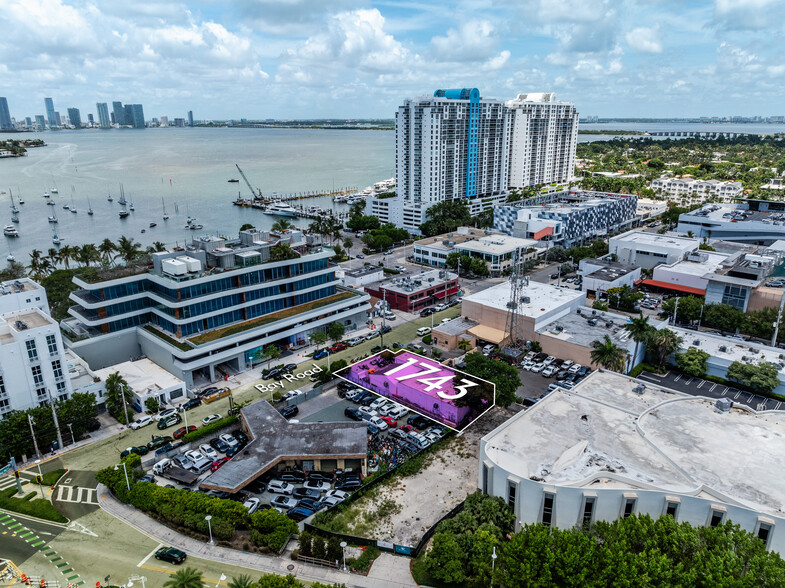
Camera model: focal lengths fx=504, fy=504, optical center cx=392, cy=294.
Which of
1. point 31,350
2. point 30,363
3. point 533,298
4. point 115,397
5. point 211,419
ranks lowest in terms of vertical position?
point 211,419

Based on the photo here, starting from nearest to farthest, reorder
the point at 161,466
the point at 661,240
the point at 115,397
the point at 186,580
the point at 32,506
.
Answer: the point at 186,580 < the point at 32,506 < the point at 161,466 < the point at 115,397 < the point at 661,240

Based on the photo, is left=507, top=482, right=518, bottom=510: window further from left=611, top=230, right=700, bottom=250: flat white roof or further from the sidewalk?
left=611, top=230, right=700, bottom=250: flat white roof

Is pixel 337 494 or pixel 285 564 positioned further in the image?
pixel 337 494

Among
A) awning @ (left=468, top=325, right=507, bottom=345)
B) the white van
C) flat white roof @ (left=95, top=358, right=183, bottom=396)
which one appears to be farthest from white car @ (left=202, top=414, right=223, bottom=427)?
awning @ (left=468, top=325, right=507, bottom=345)

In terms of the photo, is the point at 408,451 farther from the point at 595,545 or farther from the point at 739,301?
the point at 739,301

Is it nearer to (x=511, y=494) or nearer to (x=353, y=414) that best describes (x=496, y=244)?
(x=353, y=414)

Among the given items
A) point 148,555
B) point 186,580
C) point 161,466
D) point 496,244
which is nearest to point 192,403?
point 161,466

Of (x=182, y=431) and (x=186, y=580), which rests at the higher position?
(x=186, y=580)
